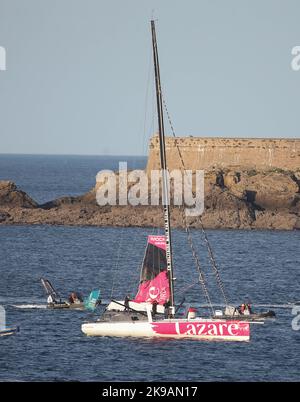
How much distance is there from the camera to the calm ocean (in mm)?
39750

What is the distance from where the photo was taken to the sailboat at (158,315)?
145ft

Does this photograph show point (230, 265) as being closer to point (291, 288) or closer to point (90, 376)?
point (291, 288)

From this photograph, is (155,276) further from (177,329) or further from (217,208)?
(217,208)

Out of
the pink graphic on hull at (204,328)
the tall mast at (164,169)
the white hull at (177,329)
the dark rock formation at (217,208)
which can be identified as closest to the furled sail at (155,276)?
the tall mast at (164,169)

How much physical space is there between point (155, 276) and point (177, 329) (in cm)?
250

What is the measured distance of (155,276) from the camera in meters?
45.8

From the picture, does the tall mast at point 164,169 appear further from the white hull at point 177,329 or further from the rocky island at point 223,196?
the rocky island at point 223,196

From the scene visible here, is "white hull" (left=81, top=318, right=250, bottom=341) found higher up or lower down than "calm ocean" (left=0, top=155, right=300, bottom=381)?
higher up

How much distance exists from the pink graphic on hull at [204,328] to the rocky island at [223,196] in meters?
42.2

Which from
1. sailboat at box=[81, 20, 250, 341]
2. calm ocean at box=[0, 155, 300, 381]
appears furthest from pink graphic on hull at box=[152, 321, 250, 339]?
calm ocean at box=[0, 155, 300, 381]

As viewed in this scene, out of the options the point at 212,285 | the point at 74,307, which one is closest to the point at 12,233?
the point at 212,285

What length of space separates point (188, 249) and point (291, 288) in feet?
67.7

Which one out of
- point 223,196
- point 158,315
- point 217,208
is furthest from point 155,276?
point 223,196

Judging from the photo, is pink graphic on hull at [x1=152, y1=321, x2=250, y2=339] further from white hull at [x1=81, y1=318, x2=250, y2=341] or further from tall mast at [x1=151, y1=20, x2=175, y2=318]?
tall mast at [x1=151, y1=20, x2=175, y2=318]
